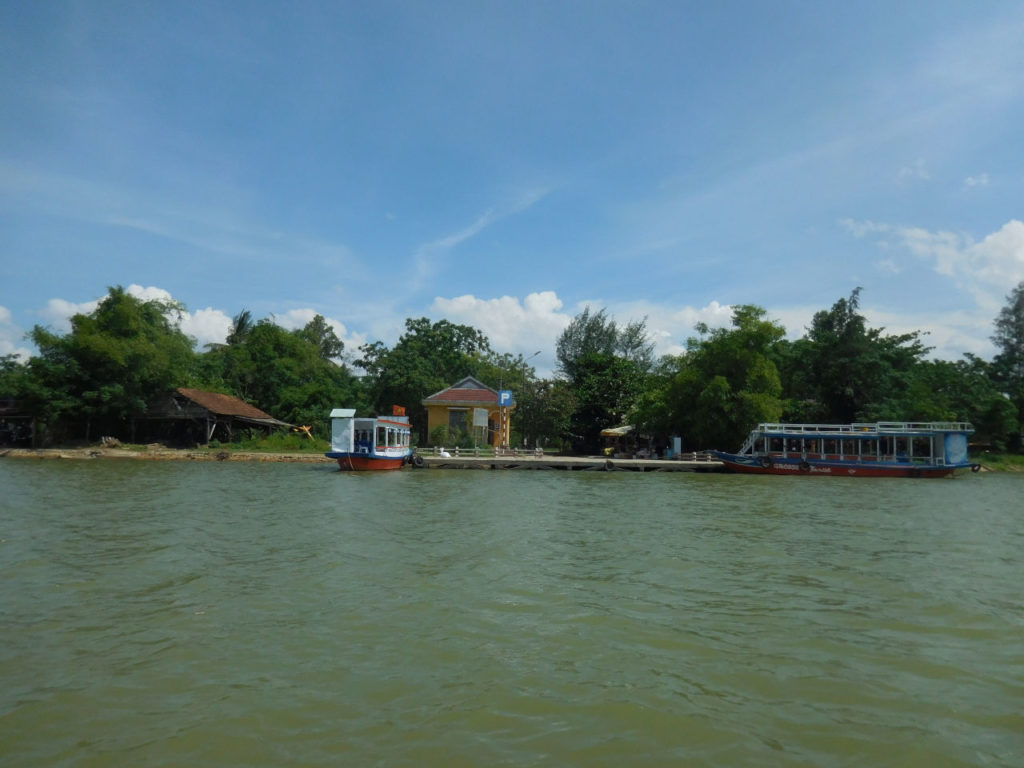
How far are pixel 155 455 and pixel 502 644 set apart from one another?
32876mm

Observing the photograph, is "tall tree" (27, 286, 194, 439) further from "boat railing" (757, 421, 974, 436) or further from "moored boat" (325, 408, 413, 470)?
"boat railing" (757, 421, 974, 436)

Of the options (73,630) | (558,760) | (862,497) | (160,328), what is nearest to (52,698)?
(73,630)

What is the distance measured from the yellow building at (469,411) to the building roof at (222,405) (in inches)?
370

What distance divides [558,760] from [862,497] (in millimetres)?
18749

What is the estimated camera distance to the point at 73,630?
5914 mm

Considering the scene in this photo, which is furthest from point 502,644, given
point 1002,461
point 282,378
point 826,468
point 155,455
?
point 282,378

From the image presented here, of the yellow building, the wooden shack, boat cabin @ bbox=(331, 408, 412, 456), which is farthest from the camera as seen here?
the yellow building

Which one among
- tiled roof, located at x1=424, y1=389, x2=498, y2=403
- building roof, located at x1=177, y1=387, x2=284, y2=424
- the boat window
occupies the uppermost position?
tiled roof, located at x1=424, y1=389, x2=498, y2=403

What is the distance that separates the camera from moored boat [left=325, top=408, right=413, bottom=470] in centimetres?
2783

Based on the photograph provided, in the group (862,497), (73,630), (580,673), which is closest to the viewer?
(580,673)

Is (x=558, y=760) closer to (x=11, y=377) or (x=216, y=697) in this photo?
(x=216, y=697)

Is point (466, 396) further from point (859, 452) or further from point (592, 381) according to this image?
point (859, 452)

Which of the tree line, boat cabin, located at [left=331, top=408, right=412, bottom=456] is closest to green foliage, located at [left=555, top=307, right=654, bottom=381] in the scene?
the tree line

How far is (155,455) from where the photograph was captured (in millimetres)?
33906
